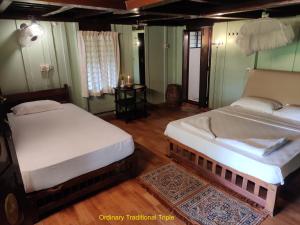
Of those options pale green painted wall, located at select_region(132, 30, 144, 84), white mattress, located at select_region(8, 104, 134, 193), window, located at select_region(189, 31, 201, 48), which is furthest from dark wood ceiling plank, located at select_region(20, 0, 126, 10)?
window, located at select_region(189, 31, 201, 48)

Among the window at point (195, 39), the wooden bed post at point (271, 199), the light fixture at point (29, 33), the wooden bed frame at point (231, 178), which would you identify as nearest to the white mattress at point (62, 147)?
the wooden bed frame at point (231, 178)

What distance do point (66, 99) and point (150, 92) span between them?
2.20 metres

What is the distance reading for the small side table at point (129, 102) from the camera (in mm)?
4750

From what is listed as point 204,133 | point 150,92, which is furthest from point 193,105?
point 204,133

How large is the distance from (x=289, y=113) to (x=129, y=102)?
301cm

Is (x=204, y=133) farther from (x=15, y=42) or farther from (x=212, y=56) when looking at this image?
(x=15, y=42)

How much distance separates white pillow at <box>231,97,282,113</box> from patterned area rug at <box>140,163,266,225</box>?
1659 mm

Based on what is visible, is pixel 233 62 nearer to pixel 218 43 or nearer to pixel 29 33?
pixel 218 43

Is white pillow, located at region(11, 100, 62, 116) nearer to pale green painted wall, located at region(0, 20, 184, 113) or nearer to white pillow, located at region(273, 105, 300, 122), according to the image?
pale green painted wall, located at region(0, 20, 184, 113)

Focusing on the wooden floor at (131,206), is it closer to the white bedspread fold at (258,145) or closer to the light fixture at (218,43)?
the white bedspread fold at (258,145)

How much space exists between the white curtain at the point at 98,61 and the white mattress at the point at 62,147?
1410mm

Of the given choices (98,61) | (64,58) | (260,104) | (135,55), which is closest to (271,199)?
(260,104)

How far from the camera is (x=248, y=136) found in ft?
8.63

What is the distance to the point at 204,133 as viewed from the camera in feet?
8.80
